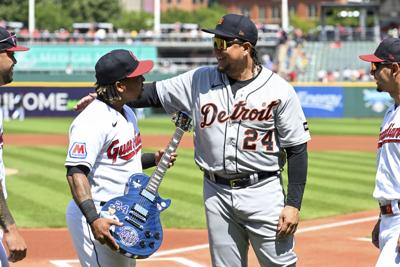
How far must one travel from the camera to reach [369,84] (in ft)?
110

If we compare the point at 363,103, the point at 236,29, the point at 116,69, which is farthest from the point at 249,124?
the point at 363,103

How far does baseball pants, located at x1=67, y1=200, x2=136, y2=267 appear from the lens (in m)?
5.22

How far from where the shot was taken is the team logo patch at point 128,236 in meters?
5.01

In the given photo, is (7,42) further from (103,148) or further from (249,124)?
(249,124)

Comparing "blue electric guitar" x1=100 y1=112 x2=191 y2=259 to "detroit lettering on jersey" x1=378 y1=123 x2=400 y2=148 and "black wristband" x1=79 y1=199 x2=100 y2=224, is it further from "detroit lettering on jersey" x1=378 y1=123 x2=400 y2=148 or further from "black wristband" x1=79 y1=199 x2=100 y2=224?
"detroit lettering on jersey" x1=378 y1=123 x2=400 y2=148

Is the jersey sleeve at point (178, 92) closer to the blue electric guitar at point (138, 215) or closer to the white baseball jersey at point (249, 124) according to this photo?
the white baseball jersey at point (249, 124)

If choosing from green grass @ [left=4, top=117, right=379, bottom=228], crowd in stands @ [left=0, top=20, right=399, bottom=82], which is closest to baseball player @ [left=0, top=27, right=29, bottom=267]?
green grass @ [left=4, top=117, right=379, bottom=228]

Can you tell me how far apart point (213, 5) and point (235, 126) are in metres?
111

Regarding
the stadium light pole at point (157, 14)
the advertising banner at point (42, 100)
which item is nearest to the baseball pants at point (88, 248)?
the advertising banner at point (42, 100)

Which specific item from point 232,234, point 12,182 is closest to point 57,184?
point 12,182

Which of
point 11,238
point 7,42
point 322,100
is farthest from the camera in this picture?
point 322,100

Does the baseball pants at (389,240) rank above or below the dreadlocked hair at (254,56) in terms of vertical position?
below

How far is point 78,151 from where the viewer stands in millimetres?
5066

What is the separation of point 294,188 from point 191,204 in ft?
23.8
